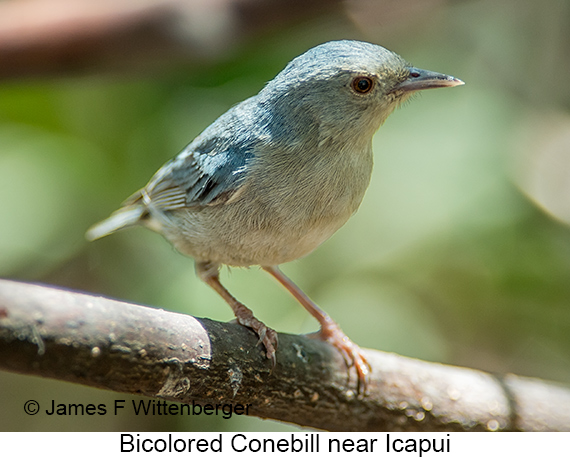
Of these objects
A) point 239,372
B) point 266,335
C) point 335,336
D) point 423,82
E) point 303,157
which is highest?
point 423,82

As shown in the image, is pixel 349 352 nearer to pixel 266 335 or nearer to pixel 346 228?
pixel 266 335

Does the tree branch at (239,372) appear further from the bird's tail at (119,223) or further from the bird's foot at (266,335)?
the bird's tail at (119,223)

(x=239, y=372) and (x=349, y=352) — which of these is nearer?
(x=239, y=372)

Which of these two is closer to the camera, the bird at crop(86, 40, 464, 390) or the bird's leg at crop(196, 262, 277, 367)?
the bird's leg at crop(196, 262, 277, 367)

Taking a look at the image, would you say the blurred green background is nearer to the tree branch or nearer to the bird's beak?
the tree branch

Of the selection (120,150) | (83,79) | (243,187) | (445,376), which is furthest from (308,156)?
(83,79)

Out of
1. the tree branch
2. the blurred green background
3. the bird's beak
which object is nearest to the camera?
the tree branch

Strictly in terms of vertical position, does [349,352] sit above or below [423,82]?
below

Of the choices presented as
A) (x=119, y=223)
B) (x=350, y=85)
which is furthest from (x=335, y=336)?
(x=119, y=223)

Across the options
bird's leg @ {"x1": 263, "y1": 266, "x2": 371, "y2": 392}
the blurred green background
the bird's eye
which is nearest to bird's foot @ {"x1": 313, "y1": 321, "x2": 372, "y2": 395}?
bird's leg @ {"x1": 263, "y1": 266, "x2": 371, "y2": 392}
